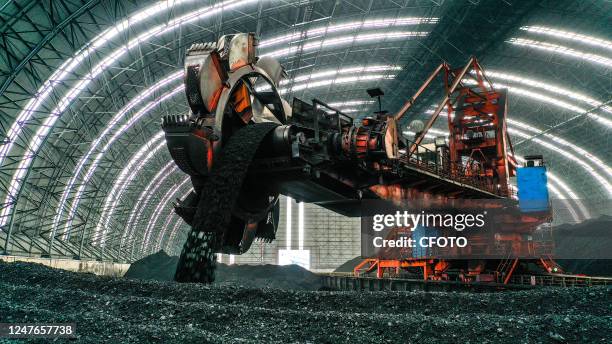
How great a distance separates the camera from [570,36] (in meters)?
22.7

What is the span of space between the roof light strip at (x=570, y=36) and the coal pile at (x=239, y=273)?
56.4 feet

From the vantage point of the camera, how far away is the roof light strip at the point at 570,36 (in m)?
22.5

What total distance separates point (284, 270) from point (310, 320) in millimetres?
15004

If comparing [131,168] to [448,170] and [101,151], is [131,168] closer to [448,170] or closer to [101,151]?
[101,151]

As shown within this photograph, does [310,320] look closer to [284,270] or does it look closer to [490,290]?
[490,290]

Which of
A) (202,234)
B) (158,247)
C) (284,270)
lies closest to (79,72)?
(284,270)

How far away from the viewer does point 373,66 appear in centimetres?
2742

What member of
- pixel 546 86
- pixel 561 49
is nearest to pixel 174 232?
pixel 546 86

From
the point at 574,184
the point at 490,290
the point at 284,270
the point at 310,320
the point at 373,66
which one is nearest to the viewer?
the point at 310,320

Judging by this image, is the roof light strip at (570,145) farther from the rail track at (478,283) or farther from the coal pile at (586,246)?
the rail track at (478,283)

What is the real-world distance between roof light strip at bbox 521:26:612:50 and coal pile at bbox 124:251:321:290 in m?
17.2

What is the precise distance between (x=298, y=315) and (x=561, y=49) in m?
25.9

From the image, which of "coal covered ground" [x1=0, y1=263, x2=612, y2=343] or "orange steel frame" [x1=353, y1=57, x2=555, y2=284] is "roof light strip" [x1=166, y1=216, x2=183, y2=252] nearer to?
"orange steel frame" [x1=353, y1=57, x2=555, y2=284]

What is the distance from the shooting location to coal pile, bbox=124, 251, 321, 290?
→ 54.2 feet
